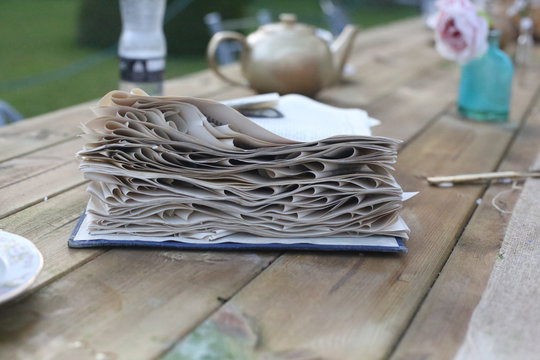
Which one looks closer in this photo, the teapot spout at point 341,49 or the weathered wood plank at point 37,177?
the weathered wood plank at point 37,177

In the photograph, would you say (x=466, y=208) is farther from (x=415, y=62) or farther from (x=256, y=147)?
(x=415, y=62)

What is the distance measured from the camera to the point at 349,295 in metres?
0.59

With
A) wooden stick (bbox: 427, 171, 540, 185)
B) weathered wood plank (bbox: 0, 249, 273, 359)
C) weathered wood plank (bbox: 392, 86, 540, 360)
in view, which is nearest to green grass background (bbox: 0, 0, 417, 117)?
wooden stick (bbox: 427, 171, 540, 185)

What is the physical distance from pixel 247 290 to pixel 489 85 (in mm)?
886

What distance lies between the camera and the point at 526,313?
564 mm

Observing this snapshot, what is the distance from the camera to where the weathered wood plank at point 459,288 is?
51 cm

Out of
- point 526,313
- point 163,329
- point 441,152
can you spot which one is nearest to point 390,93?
point 441,152

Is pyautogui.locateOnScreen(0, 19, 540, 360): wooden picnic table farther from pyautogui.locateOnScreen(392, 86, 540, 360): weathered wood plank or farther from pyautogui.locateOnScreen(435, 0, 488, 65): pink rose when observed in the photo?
pyautogui.locateOnScreen(435, 0, 488, 65): pink rose

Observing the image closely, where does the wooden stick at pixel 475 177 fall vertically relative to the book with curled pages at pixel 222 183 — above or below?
below

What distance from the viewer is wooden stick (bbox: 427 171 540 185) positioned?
0.92 m

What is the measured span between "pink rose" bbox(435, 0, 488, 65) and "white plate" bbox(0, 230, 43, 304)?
2.97ft

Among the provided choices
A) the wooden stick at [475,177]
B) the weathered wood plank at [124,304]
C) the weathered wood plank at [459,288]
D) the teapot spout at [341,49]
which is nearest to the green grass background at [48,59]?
the teapot spout at [341,49]

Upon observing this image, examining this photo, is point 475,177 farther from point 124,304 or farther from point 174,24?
point 174,24

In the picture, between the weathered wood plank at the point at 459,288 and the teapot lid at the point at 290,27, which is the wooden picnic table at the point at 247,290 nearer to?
the weathered wood plank at the point at 459,288
